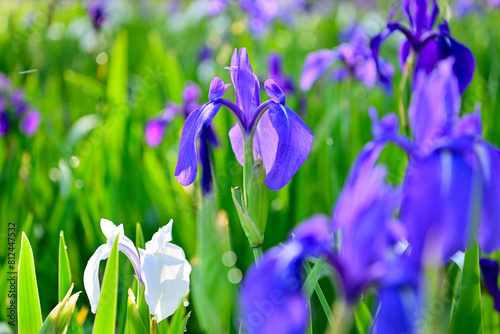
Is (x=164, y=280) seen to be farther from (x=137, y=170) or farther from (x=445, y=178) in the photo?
(x=137, y=170)

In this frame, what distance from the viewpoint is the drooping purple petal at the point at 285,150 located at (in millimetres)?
570

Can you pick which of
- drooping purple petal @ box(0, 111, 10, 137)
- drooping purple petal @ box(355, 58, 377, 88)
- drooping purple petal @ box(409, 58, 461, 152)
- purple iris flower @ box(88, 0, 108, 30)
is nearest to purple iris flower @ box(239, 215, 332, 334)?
drooping purple petal @ box(409, 58, 461, 152)

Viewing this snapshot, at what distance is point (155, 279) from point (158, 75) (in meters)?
1.49

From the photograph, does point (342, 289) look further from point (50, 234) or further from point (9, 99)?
point (9, 99)

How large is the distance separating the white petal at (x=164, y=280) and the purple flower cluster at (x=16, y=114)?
3.61ft

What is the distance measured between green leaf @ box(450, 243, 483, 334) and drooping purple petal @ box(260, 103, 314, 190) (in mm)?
266

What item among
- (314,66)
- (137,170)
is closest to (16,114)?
(137,170)

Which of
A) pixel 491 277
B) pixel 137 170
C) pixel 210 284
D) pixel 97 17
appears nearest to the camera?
pixel 210 284

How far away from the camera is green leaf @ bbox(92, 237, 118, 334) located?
545 millimetres

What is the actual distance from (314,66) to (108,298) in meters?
1.05

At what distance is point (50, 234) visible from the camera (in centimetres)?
122

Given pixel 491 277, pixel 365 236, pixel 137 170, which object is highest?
pixel 365 236

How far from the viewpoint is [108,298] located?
552mm

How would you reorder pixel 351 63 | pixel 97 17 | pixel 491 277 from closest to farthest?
pixel 491 277
pixel 351 63
pixel 97 17
